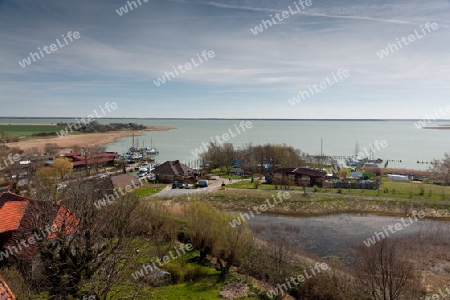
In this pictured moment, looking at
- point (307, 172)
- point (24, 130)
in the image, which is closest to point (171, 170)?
point (307, 172)

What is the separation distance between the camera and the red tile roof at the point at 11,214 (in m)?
14.5

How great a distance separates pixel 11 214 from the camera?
15312 millimetres

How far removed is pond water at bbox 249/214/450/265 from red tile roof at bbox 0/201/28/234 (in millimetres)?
15757

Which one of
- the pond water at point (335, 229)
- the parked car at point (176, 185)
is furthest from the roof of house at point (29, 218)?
the parked car at point (176, 185)

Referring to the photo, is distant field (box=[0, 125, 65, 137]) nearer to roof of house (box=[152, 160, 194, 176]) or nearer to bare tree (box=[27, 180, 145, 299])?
roof of house (box=[152, 160, 194, 176])

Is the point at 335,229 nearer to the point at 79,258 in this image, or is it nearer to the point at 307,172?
the point at 307,172

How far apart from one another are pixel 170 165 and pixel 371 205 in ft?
86.0

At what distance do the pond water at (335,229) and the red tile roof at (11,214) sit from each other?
51.7 feet

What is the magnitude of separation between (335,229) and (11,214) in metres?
23.2

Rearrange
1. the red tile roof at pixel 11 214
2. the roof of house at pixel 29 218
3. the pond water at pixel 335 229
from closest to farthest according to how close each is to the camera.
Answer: the roof of house at pixel 29 218 → the red tile roof at pixel 11 214 → the pond water at pixel 335 229

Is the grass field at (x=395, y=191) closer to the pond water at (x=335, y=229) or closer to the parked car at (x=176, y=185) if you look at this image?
the pond water at (x=335, y=229)

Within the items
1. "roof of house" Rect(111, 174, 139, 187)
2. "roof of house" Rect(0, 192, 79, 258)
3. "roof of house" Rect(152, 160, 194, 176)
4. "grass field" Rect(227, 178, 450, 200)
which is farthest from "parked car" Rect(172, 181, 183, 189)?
"roof of house" Rect(0, 192, 79, 258)

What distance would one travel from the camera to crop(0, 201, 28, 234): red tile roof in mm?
14547

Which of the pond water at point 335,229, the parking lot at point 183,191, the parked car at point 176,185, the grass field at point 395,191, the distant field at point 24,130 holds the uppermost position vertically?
the distant field at point 24,130
